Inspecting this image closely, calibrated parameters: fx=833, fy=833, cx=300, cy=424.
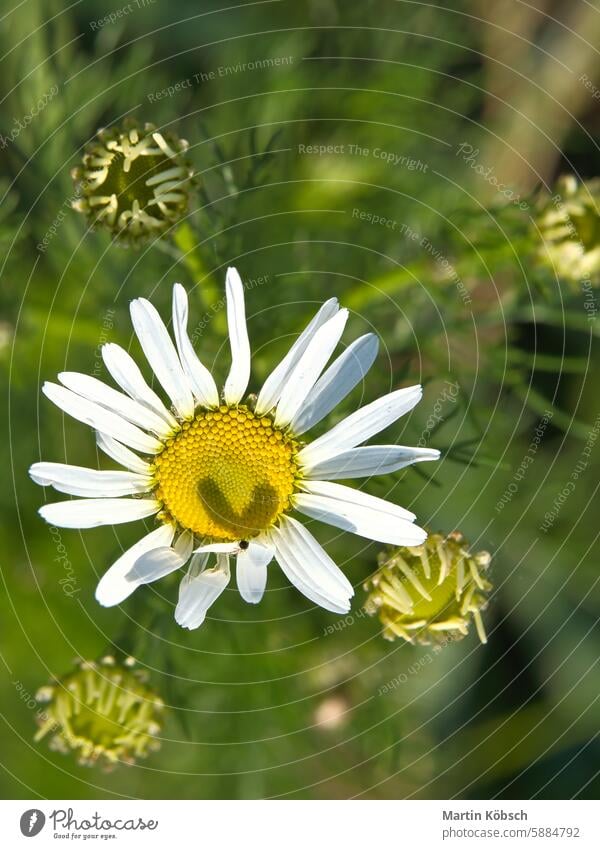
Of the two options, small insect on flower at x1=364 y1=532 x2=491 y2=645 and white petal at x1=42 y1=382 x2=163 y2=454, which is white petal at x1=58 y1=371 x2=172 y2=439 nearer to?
white petal at x1=42 y1=382 x2=163 y2=454

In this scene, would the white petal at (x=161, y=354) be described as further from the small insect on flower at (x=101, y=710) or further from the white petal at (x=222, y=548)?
the small insect on flower at (x=101, y=710)

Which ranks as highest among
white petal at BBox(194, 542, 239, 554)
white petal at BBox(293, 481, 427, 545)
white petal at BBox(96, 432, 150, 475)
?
white petal at BBox(96, 432, 150, 475)

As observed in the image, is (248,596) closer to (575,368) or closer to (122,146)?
(122,146)

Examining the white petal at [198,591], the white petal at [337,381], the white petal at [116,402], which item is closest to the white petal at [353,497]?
the white petal at [337,381]

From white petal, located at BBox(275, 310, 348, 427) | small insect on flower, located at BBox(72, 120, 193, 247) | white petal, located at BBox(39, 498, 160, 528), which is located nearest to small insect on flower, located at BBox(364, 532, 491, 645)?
white petal, located at BBox(275, 310, 348, 427)
